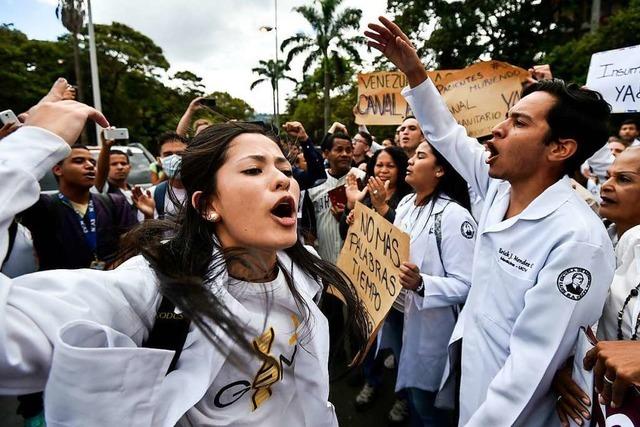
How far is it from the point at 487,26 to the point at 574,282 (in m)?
23.6

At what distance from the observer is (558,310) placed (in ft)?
4.40

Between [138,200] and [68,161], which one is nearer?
[68,161]

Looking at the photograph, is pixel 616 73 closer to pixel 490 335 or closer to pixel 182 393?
pixel 490 335

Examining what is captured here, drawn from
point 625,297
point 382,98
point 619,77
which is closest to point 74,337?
point 625,297

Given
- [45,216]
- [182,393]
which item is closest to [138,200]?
[45,216]

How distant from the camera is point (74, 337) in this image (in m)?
0.75

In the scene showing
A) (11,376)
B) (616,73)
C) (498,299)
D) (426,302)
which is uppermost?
(616,73)

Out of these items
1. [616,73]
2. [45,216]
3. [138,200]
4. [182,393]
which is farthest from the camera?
[138,200]

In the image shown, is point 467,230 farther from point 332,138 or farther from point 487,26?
point 487,26

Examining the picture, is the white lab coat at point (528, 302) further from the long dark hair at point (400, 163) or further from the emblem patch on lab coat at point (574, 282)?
the long dark hair at point (400, 163)

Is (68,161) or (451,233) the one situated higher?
(68,161)

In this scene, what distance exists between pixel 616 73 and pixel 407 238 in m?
2.14

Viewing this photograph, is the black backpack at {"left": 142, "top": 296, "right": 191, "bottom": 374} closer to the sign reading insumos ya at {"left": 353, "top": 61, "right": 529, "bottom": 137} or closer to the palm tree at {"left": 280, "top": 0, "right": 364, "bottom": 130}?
the sign reading insumos ya at {"left": 353, "top": 61, "right": 529, "bottom": 137}

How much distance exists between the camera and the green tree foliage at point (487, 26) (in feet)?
66.7
